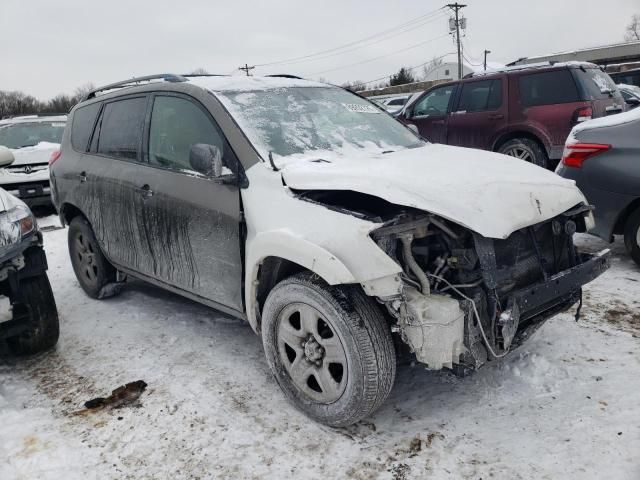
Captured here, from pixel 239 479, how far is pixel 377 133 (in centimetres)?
239

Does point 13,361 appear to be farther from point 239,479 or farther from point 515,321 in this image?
point 515,321

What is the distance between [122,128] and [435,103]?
6.39 metres

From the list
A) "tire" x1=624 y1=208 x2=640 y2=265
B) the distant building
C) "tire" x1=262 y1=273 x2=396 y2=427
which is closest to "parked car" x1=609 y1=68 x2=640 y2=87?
"tire" x1=624 y1=208 x2=640 y2=265

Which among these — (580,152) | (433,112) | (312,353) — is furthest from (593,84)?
(312,353)

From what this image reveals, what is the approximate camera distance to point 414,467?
7.98 ft

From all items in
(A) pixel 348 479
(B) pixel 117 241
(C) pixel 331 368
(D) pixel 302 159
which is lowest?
(A) pixel 348 479

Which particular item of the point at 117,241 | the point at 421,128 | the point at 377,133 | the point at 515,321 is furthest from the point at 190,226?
the point at 421,128

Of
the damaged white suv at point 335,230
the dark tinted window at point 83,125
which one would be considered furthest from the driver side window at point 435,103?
the dark tinted window at point 83,125

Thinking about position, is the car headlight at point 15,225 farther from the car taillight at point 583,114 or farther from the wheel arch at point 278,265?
the car taillight at point 583,114

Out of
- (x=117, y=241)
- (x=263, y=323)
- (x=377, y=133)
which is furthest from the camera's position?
(x=117, y=241)

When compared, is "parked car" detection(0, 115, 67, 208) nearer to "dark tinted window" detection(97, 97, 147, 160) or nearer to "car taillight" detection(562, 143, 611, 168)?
"dark tinted window" detection(97, 97, 147, 160)

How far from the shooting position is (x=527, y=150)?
307 inches

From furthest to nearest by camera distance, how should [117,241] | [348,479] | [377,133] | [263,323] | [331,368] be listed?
[117,241], [377,133], [263,323], [331,368], [348,479]

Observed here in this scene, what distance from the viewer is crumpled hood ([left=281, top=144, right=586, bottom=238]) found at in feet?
8.18
